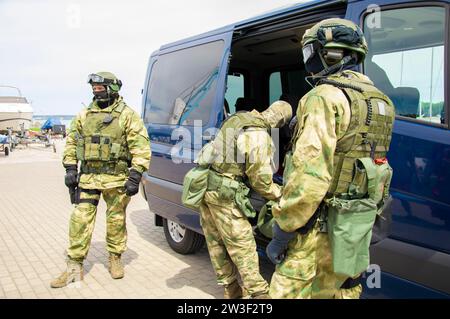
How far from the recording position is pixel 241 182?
2824mm

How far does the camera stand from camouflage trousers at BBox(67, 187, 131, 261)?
11.5ft

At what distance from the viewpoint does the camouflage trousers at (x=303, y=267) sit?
1916 mm

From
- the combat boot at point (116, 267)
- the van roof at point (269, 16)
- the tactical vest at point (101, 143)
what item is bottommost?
the combat boot at point (116, 267)

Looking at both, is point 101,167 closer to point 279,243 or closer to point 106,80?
point 106,80

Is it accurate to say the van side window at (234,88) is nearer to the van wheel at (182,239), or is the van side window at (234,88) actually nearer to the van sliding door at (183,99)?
the van sliding door at (183,99)

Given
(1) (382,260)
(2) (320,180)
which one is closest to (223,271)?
(1) (382,260)

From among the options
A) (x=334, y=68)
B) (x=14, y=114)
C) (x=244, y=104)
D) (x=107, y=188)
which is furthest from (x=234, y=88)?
(x=14, y=114)

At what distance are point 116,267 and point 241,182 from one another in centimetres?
174

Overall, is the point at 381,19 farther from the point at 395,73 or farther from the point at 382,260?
the point at 382,260

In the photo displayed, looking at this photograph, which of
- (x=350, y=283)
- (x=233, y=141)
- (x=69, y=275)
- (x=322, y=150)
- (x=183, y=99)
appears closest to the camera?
(x=322, y=150)

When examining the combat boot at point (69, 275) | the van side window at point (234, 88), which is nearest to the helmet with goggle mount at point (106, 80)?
the van side window at point (234, 88)

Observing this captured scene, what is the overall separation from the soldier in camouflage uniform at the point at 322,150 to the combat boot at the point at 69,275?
2.26 m

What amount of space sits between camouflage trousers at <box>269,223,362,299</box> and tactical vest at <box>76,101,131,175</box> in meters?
2.19
